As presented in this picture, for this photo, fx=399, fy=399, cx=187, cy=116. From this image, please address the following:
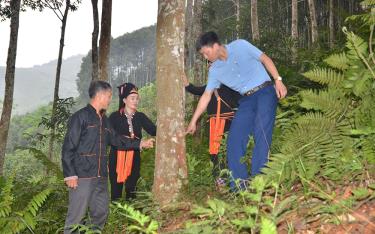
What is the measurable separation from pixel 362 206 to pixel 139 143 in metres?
3.39

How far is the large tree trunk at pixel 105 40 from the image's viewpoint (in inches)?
458

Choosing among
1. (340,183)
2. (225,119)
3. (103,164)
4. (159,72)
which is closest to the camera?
(340,183)

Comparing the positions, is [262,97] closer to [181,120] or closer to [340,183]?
[181,120]

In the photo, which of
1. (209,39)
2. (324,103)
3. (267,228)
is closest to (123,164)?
(209,39)

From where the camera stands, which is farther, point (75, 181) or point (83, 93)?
point (83, 93)

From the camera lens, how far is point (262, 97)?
4461 millimetres

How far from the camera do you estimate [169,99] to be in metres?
4.37

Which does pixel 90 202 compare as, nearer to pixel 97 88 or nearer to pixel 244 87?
pixel 97 88

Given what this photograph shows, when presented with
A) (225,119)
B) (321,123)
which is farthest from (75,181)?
(321,123)

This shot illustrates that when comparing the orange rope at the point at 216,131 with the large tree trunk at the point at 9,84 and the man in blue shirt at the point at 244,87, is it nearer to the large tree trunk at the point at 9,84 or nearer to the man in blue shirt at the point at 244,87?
the man in blue shirt at the point at 244,87

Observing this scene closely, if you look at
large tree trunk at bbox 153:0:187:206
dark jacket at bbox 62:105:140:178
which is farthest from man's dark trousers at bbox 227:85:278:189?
dark jacket at bbox 62:105:140:178

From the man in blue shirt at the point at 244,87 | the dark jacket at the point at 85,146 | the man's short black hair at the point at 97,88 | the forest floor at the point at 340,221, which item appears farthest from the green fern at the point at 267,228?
the man's short black hair at the point at 97,88

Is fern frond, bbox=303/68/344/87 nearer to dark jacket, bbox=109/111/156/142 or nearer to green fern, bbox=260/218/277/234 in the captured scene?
green fern, bbox=260/218/277/234

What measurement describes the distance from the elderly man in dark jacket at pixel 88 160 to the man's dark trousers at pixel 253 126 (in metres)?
1.58
